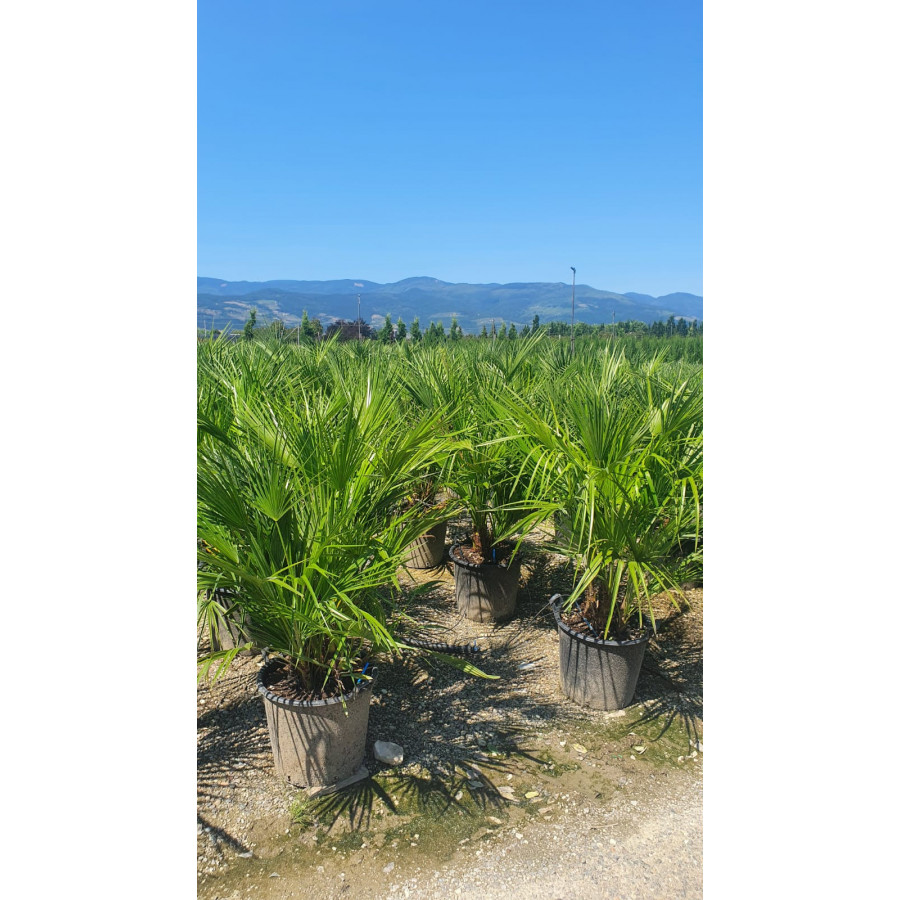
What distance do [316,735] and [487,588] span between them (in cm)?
140

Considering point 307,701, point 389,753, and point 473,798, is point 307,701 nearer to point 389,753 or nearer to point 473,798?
point 389,753

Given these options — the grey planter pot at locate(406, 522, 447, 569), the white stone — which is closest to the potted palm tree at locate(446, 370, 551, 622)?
the grey planter pot at locate(406, 522, 447, 569)

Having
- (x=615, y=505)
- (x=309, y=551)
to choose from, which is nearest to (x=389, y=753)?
(x=309, y=551)

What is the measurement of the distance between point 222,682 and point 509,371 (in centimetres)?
244

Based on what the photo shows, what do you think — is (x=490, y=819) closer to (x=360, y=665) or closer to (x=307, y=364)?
(x=360, y=665)

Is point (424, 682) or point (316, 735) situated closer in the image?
point (316, 735)

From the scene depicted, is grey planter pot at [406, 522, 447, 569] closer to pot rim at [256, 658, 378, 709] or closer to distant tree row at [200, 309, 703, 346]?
distant tree row at [200, 309, 703, 346]

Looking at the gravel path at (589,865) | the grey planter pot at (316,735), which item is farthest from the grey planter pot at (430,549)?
the gravel path at (589,865)

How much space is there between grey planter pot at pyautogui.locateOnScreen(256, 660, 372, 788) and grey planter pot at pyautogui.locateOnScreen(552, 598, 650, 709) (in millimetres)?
893

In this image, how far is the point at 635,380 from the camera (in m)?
2.97

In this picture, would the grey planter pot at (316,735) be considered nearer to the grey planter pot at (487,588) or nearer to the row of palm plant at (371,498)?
the row of palm plant at (371,498)

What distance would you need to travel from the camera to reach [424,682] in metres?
2.66

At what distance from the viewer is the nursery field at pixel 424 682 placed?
171cm
